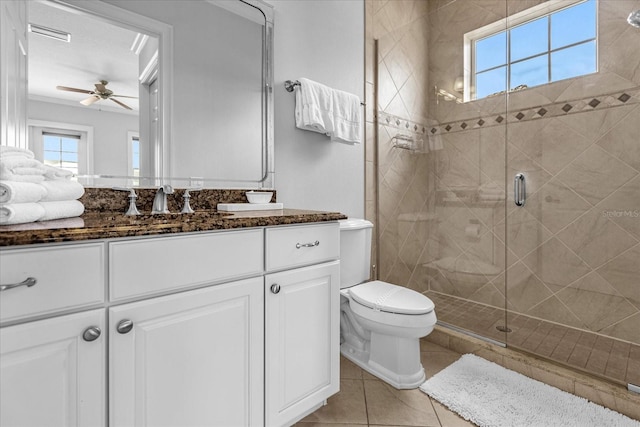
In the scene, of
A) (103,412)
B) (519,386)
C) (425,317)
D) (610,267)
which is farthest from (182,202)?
(610,267)

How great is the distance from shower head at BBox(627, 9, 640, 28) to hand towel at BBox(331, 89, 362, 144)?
1.53 m

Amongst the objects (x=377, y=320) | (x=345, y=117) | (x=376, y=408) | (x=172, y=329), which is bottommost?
(x=376, y=408)

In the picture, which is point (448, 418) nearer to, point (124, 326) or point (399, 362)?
point (399, 362)

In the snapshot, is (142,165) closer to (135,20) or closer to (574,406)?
(135,20)

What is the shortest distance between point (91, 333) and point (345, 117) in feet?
5.35

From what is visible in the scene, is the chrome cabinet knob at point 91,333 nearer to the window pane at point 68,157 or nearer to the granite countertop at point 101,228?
the granite countertop at point 101,228

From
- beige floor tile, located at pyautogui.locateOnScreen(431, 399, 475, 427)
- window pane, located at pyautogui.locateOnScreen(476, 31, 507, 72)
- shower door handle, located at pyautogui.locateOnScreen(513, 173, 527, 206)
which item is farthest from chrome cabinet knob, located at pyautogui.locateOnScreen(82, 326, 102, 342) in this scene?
window pane, located at pyautogui.locateOnScreen(476, 31, 507, 72)

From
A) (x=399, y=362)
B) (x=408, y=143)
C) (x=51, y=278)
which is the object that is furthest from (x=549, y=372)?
(x=51, y=278)

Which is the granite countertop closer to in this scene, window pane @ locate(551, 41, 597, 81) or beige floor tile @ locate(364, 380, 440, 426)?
beige floor tile @ locate(364, 380, 440, 426)

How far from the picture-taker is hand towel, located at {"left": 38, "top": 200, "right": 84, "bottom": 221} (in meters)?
0.88

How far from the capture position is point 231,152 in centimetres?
166

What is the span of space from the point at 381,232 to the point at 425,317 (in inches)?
36.9

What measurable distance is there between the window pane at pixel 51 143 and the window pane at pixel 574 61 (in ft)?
8.85

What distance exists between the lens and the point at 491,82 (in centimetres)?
240
